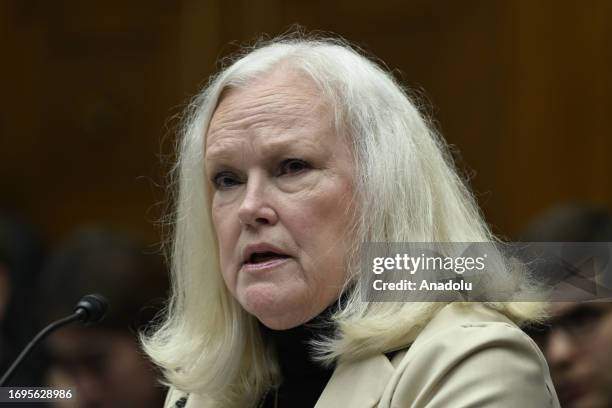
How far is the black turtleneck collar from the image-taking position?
309cm

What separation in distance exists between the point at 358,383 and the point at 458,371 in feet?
1.06

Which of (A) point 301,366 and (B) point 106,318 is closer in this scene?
(A) point 301,366

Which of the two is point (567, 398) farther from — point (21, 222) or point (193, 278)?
point (21, 222)

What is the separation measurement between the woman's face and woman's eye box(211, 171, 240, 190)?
0.01 meters

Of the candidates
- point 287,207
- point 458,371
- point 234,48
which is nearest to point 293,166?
point 287,207

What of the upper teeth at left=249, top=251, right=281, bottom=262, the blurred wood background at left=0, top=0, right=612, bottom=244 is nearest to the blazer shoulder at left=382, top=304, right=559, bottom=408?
the upper teeth at left=249, top=251, right=281, bottom=262

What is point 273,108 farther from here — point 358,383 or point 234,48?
point 234,48

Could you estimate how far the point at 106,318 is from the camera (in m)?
3.83

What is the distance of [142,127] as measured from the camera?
6.76 meters

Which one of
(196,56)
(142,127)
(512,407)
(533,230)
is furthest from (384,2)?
(512,407)

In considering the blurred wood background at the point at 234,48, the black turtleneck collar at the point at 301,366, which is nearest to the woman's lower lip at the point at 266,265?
the black turtleneck collar at the point at 301,366

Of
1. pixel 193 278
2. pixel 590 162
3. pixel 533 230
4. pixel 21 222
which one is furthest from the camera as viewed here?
pixel 21 222

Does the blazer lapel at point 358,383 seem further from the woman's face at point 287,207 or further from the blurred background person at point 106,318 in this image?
the blurred background person at point 106,318

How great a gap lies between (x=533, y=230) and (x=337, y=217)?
5.78 feet
